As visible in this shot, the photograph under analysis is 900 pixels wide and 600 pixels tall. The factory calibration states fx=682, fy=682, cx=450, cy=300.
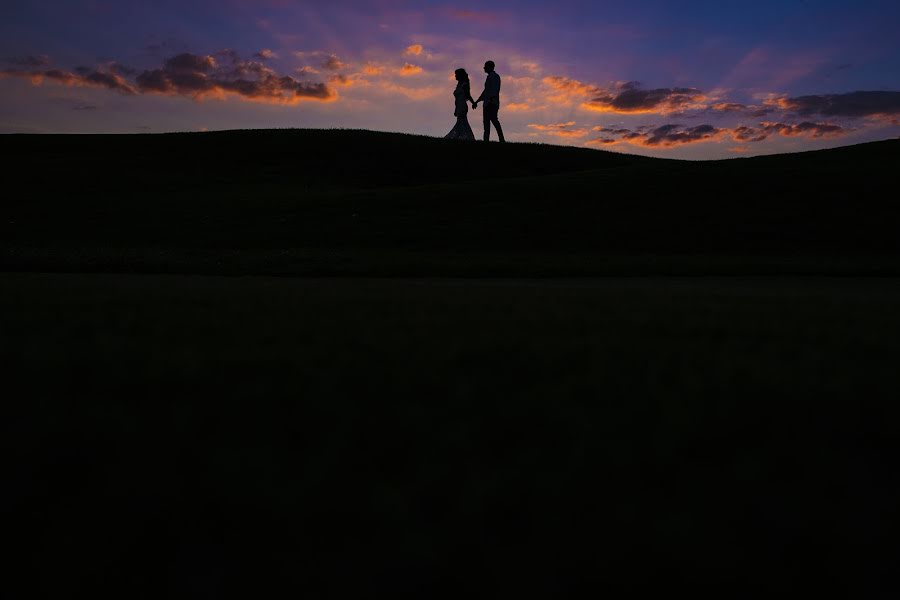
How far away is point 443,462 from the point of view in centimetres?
199

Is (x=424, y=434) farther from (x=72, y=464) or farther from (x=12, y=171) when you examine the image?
(x=12, y=171)

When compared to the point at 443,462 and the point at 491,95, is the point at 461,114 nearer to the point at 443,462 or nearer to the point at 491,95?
the point at 491,95

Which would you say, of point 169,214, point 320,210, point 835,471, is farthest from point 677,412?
point 169,214

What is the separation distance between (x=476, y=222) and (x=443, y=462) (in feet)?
54.1

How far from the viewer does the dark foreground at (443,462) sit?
160cm

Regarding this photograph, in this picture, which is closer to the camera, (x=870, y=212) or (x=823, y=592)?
(x=823, y=592)

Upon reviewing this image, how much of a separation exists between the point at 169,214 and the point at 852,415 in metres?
20.5

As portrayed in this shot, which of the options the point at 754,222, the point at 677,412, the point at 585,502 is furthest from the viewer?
the point at 754,222

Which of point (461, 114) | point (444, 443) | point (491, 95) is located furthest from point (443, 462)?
point (461, 114)

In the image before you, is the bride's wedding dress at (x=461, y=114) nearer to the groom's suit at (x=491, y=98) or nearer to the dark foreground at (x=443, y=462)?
the groom's suit at (x=491, y=98)

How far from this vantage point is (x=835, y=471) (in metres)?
2.05

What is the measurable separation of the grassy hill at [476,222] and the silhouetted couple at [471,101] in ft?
20.2

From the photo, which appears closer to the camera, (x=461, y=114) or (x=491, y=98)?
(x=491, y=98)

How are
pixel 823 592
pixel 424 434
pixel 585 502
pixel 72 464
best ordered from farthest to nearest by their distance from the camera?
pixel 424 434
pixel 72 464
pixel 585 502
pixel 823 592
